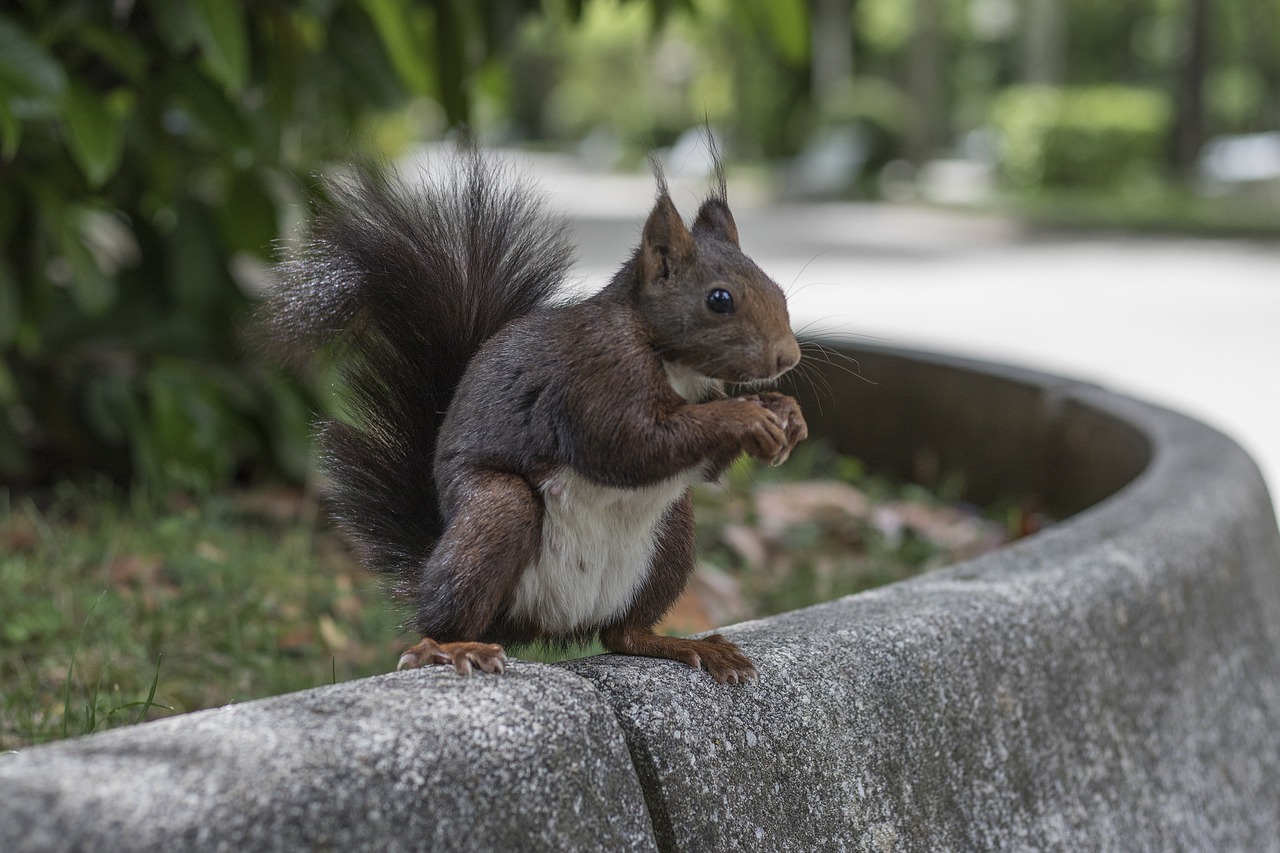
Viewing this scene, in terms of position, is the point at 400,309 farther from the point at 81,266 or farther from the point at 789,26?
the point at 789,26

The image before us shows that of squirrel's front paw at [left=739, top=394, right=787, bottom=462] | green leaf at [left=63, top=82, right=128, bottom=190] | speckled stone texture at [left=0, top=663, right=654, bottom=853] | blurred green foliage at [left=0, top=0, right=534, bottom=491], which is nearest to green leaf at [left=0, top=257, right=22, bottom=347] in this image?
blurred green foliage at [left=0, top=0, right=534, bottom=491]

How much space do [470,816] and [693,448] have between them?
45 cm

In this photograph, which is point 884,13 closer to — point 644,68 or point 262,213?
point 644,68

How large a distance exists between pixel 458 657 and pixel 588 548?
21 centimetres

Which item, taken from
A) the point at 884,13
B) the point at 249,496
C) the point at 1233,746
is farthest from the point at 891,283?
the point at 884,13

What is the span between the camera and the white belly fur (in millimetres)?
1556

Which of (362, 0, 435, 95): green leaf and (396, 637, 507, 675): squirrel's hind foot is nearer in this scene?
(396, 637, 507, 675): squirrel's hind foot

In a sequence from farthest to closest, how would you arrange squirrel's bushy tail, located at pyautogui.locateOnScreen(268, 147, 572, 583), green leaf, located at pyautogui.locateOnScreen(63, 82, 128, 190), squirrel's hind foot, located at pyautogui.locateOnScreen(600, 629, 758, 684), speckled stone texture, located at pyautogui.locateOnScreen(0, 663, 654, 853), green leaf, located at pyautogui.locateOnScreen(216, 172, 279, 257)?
green leaf, located at pyautogui.locateOnScreen(216, 172, 279, 257) < green leaf, located at pyautogui.locateOnScreen(63, 82, 128, 190) < squirrel's bushy tail, located at pyautogui.locateOnScreen(268, 147, 572, 583) < squirrel's hind foot, located at pyautogui.locateOnScreen(600, 629, 758, 684) < speckled stone texture, located at pyautogui.locateOnScreen(0, 663, 654, 853)

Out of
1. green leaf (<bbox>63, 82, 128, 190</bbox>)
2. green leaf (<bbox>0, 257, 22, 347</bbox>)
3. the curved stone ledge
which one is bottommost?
the curved stone ledge

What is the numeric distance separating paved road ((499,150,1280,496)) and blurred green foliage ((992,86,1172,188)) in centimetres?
353

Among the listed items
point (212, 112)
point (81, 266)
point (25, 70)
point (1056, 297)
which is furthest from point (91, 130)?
point (1056, 297)

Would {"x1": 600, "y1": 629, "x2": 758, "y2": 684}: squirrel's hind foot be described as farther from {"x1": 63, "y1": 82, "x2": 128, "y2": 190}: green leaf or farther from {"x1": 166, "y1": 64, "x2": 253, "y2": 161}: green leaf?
{"x1": 166, "y1": 64, "x2": 253, "y2": 161}: green leaf

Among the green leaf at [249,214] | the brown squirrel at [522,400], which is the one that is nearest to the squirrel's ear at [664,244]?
the brown squirrel at [522,400]

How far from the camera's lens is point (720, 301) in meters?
1.55
